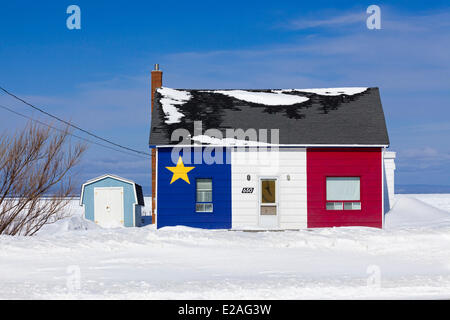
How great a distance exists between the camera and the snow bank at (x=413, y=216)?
2494 centimetres

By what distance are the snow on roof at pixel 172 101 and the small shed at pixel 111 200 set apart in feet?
15.9

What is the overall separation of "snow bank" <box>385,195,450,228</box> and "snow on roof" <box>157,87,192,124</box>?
35.3ft

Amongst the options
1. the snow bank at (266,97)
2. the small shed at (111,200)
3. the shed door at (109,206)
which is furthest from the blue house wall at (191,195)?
the shed door at (109,206)

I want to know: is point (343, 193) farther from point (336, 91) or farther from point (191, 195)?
point (191, 195)

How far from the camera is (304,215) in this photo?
22.6 metres

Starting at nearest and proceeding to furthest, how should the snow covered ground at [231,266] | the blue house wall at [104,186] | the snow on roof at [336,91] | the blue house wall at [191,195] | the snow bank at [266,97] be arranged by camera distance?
1. the snow covered ground at [231,266]
2. the blue house wall at [191,195]
3. the snow bank at [266,97]
4. the snow on roof at [336,91]
5. the blue house wall at [104,186]

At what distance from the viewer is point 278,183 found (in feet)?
74.6

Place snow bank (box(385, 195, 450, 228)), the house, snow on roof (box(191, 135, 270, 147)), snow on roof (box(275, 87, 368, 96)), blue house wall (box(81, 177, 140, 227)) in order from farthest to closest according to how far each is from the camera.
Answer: blue house wall (box(81, 177, 140, 227))
snow on roof (box(275, 87, 368, 96))
snow bank (box(385, 195, 450, 228))
snow on roof (box(191, 135, 270, 147))
the house

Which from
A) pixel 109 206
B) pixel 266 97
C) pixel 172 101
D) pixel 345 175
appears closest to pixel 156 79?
pixel 172 101

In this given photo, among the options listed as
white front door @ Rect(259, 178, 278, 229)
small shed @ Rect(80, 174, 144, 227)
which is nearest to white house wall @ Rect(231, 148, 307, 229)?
white front door @ Rect(259, 178, 278, 229)

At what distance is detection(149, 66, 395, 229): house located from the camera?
73.6ft

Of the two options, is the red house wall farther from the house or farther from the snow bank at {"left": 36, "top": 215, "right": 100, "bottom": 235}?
the snow bank at {"left": 36, "top": 215, "right": 100, "bottom": 235}

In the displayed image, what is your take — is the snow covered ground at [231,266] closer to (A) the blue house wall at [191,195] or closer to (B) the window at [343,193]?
(B) the window at [343,193]
